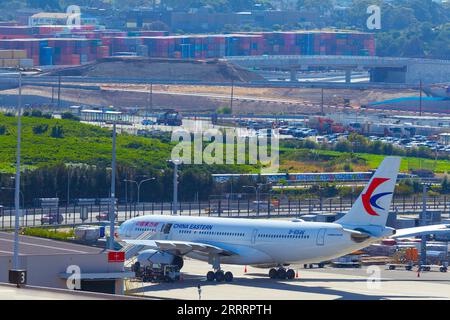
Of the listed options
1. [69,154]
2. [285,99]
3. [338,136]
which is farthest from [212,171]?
[285,99]

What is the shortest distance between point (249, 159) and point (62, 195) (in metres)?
24.4

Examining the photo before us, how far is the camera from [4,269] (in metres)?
39.1

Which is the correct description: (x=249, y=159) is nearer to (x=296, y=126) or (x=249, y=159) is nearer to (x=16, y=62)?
(x=296, y=126)

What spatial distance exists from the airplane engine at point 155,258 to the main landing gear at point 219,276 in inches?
44.8

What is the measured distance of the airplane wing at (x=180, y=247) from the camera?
50256 mm

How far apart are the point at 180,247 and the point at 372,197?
6672 millimetres

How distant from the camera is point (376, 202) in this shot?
1924 inches

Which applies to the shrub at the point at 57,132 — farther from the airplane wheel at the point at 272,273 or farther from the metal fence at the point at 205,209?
the airplane wheel at the point at 272,273

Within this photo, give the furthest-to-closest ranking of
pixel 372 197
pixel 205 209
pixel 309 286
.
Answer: pixel 205 209, pixel 372 197, pixel 309 286

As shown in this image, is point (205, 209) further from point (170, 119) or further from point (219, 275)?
point (170, 119)

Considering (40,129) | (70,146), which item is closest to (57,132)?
(40,129)

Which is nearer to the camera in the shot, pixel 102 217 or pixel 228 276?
pixel 228 276

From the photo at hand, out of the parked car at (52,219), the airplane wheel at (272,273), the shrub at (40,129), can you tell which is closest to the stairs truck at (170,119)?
the shrub at (40,129)
